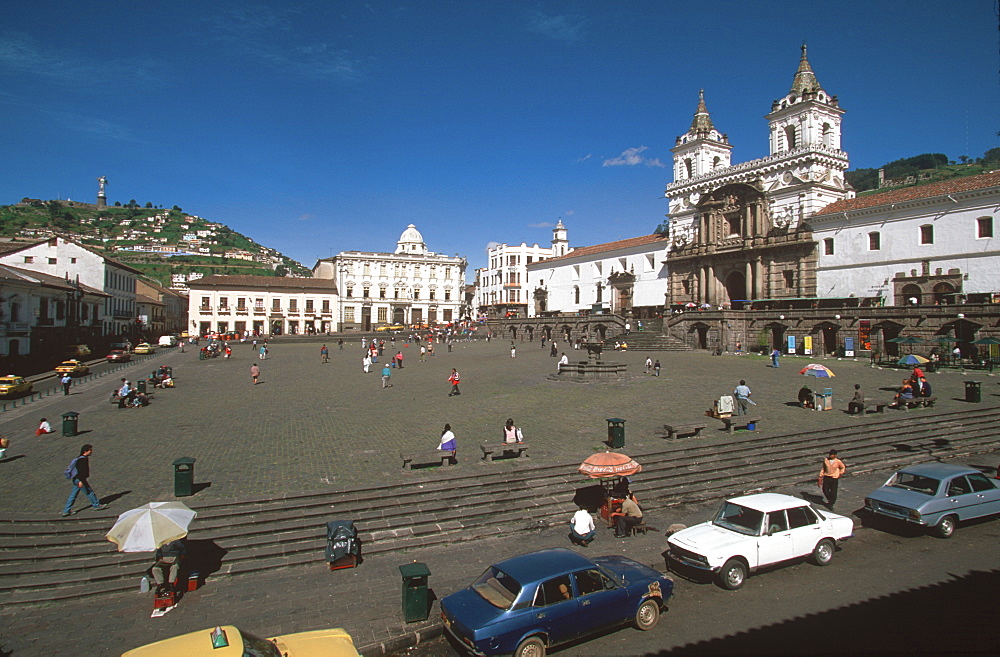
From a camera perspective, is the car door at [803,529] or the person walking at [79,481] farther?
the person walking at [79,481]

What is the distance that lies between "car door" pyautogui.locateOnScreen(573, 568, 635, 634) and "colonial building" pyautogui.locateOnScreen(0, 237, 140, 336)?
57088 mm

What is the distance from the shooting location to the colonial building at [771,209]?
44344 mm

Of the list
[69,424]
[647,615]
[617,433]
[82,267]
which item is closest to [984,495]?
[617,433]

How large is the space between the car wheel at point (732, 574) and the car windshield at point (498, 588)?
3.84 metres

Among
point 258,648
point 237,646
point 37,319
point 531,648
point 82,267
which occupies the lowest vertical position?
point 531,648

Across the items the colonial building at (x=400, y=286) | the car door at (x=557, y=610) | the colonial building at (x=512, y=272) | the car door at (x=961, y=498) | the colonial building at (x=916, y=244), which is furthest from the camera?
the colonial building at (x=512, y=272)

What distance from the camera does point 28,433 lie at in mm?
18719

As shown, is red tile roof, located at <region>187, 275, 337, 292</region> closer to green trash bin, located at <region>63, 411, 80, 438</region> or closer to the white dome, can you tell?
the white dome

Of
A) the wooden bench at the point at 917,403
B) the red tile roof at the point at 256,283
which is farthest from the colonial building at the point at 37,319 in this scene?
the wooden bench at the point at 917,403

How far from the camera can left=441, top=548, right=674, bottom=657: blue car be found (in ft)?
22.1

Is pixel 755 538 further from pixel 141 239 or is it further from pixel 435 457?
pixel 141 239

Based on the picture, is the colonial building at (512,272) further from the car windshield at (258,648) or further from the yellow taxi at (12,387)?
the car windshield at (258,648)

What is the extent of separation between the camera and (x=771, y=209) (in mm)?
46844

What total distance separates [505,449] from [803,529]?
23.0 feet
